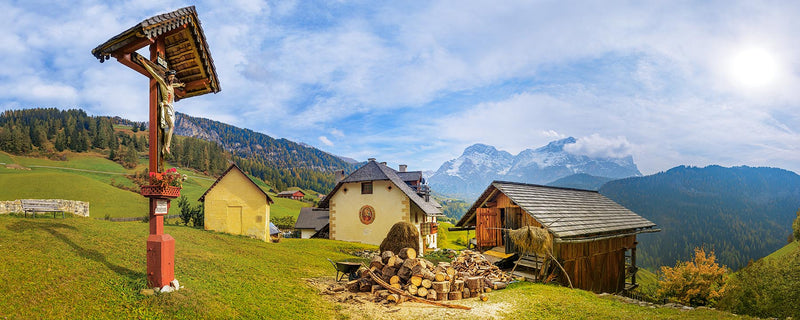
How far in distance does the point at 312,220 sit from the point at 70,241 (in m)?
34.2

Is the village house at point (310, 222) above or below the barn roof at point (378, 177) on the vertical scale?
below

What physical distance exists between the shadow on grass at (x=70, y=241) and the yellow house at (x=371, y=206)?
1950cm

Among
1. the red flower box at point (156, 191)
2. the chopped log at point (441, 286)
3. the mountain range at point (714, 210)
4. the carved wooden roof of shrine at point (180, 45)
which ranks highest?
the carved wooden roof of shrine at point (180, 45)

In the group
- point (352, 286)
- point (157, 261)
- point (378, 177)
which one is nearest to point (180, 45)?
point (157, 261)

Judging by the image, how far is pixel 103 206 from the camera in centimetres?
5044

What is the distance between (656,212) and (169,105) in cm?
18168

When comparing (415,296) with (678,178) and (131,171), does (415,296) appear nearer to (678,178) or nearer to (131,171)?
(131,171)

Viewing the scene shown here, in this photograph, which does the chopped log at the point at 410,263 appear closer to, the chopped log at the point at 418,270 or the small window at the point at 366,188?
the chopped log at the point at 418,270

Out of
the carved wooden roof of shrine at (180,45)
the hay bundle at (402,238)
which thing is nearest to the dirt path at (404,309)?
the hay bundle at (402,238)

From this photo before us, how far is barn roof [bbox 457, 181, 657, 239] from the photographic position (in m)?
16.4

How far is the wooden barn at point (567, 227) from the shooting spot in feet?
53.2

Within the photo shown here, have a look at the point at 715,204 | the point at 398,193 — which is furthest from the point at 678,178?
the point at 398,193

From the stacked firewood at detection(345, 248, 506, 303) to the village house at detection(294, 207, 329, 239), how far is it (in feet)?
97.6

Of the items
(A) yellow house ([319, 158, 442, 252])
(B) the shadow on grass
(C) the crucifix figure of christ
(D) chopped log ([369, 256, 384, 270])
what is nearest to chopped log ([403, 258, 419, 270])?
(D) chopped log ([369, 256, 384, 270])
